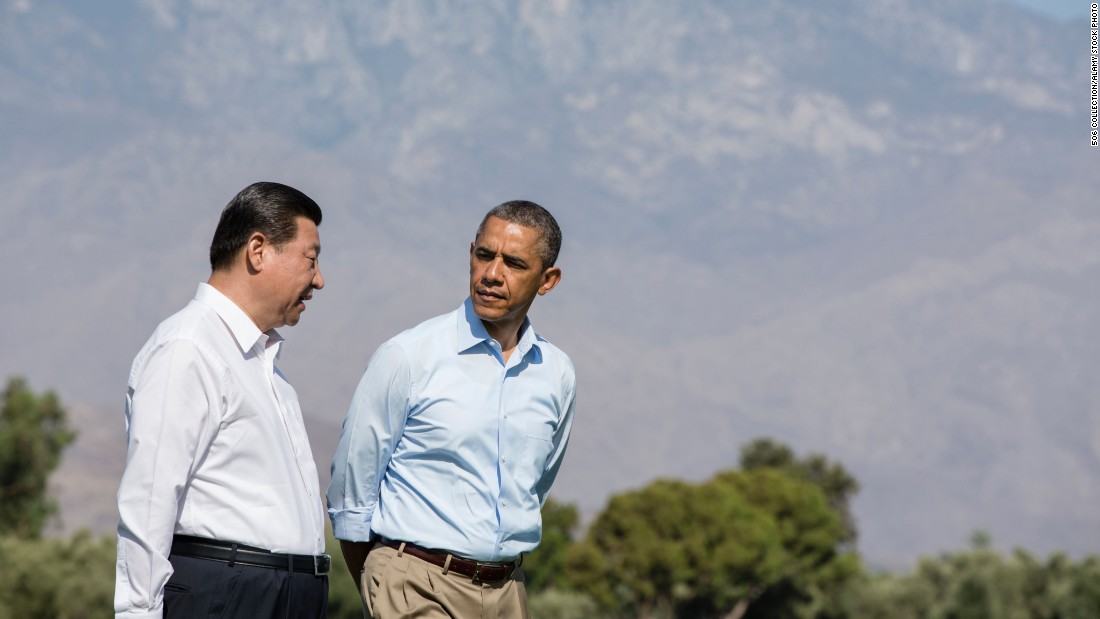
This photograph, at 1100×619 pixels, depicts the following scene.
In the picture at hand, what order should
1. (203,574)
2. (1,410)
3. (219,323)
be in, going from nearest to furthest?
(203,574) < (219,323) < (1,410)

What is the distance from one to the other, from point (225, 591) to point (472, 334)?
169 centimetres

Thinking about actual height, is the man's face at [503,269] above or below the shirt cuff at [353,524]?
above

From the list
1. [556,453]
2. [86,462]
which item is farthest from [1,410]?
[86,462]

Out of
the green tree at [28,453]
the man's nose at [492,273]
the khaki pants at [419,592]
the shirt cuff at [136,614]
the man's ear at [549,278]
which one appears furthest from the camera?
the green tree at [28,453]

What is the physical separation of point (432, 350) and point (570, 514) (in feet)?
215

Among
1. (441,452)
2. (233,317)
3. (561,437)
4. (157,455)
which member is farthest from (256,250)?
(561,437)

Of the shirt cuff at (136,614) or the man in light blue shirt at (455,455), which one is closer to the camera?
the shirt cuff at (136,614)

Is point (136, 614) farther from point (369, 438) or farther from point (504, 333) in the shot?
point (504, 333)

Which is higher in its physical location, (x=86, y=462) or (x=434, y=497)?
(x=86, y=462)

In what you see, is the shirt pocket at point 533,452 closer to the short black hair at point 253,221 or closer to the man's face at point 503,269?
the man's face at point 503,269

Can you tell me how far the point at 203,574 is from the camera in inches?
168

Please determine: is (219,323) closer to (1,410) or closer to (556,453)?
(556,453)

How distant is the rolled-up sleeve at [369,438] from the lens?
5.44 meters

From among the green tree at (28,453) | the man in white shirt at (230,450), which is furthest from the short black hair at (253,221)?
the green tree at (28,453)
